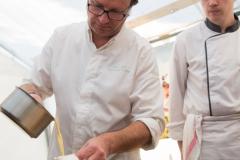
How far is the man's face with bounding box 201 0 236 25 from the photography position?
1.51 metres

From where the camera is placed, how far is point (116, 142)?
1.01m

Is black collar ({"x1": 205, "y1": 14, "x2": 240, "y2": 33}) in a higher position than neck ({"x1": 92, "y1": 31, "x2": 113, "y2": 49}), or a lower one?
lower

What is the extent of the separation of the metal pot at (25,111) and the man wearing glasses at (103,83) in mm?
318

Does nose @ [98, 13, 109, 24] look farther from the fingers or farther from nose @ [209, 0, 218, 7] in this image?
nose @ [209, 0, 218, 7]

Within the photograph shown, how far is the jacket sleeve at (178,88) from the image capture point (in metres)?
1.68

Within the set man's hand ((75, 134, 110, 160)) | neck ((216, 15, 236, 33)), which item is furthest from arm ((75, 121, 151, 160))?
neck ((216, 15, 236, 33))

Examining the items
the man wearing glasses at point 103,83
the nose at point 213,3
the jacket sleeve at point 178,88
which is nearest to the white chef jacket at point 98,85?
the man wearing glasses at point 103,83

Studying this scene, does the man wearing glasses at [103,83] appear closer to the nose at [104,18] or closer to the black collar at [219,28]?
the nose at [104,18]

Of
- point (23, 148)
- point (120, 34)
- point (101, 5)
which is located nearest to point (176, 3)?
point (120, 34)

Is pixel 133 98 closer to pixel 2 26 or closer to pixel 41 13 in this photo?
pixel 41 13

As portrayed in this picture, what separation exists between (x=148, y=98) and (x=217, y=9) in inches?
30.9

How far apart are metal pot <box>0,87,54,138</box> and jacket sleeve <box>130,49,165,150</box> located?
0.49 meters

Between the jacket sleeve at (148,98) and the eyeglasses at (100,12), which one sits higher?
the eyeglasses at (100,12)

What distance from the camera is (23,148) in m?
2.70
